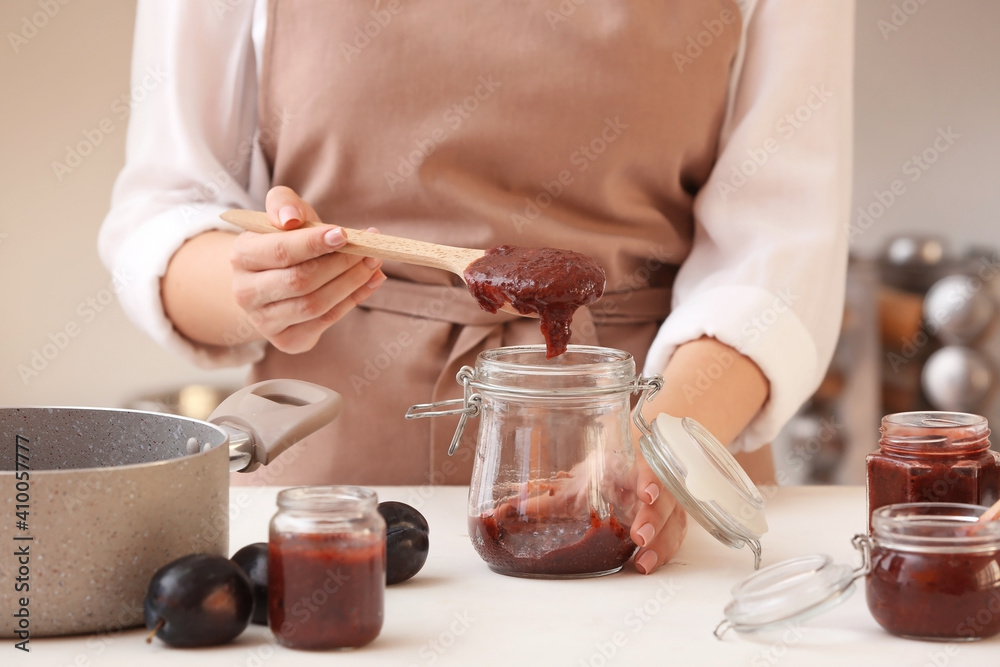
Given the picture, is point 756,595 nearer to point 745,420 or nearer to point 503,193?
point 745,420

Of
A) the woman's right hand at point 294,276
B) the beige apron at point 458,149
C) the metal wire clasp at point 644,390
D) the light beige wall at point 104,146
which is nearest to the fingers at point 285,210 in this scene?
the woman's right hand at point 294,276

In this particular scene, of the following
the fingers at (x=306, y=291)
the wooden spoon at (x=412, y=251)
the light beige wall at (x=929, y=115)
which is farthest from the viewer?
the light beige wall at (x=929, y=115)

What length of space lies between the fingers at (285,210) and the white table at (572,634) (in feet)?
1.04

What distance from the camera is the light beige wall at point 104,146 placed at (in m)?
2.52

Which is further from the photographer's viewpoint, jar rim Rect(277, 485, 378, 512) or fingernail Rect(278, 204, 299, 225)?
fingernail Rect(278, 204, 299, 225)

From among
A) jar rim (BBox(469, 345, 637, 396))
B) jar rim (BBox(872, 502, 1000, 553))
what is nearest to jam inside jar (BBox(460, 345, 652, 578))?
jar rim (BBox(469, 345, 637, 396))

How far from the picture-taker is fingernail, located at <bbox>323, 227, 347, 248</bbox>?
3.13 ft

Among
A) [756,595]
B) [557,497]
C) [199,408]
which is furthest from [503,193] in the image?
[199,408]

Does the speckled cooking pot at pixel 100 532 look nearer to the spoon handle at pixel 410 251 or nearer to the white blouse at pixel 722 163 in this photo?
the spoon handle at pixel 410 251

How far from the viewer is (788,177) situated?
1299 mm

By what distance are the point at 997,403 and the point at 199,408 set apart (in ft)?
6.34

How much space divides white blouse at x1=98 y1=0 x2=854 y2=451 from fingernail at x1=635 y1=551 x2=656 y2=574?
42 centimetres

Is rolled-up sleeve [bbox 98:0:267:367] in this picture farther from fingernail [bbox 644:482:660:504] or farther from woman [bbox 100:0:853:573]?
fingernail [bbox 644:482:660:504]

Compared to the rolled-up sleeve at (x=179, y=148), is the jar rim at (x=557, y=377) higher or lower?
lower
